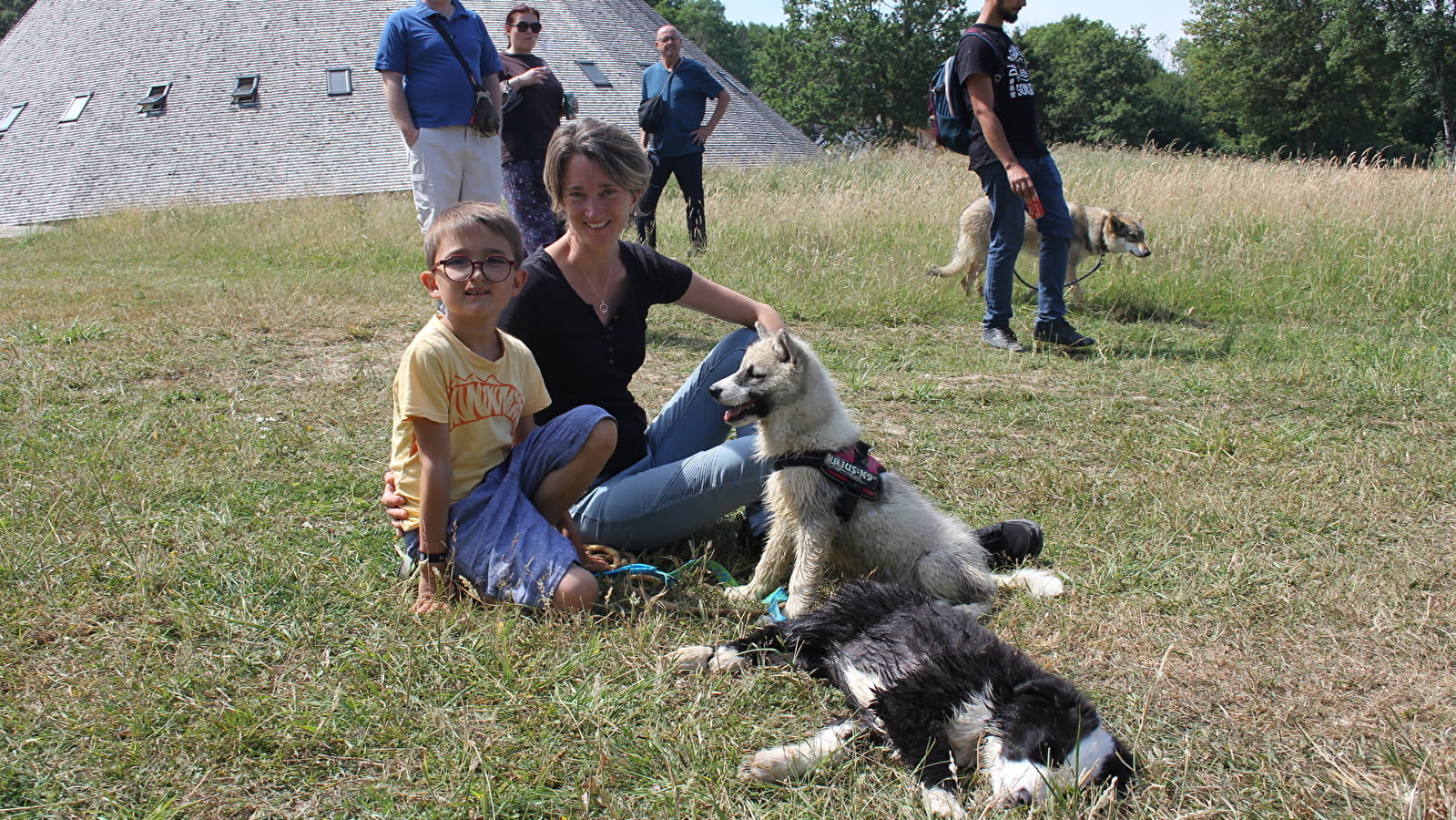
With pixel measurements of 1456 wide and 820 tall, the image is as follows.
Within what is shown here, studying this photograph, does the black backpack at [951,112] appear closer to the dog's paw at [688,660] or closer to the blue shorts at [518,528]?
the blue shorts at [518,528]

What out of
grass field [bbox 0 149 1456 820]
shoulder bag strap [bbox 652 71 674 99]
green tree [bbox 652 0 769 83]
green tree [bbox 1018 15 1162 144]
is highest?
green tree [bbox 652 0 769 83]

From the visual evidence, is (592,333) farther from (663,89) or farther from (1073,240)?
(663,89)

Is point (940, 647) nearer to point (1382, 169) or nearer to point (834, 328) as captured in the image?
point (834, 328)

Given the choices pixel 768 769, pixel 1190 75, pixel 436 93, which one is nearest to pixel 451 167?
pixel 436 93

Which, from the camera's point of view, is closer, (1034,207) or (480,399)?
(480,399)

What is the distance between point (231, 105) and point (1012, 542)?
26.4 m

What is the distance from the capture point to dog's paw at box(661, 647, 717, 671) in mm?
2240

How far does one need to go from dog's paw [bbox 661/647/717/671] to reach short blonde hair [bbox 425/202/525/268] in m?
1.17

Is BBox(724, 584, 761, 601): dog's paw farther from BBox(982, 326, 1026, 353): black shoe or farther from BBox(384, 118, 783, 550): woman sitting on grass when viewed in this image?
BBox(982, 326, 1026, 353): black shoe

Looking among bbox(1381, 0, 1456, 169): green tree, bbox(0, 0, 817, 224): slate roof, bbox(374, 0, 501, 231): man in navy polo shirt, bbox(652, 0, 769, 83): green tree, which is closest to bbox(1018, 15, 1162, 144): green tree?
bbox(1381, 0, 1456, 169): green tree

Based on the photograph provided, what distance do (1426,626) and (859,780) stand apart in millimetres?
1727

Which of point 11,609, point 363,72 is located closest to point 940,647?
point 11,609

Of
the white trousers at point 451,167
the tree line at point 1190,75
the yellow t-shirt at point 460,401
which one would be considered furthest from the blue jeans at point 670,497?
the tree line at point 1190,75

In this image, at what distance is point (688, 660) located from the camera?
7.40 feet
